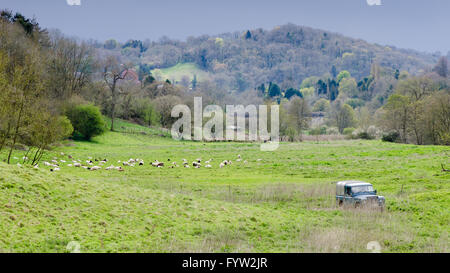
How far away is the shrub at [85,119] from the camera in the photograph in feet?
251

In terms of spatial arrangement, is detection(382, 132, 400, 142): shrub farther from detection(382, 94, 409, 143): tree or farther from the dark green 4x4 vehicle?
the dark green 4x4 vehicle

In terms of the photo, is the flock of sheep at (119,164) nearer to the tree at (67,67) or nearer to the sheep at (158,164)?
the sheep at (158,164)

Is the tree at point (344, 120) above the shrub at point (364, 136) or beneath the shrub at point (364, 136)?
above

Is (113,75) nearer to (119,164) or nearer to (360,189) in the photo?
(119,164)

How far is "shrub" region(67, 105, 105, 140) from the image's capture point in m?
76.6

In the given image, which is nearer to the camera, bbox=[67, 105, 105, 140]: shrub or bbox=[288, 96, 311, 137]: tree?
bbox=[67, 105, 105, 140]: shrub

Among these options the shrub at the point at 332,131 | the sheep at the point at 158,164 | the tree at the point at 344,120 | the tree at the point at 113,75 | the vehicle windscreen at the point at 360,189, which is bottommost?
the sheep at the point at 158,164

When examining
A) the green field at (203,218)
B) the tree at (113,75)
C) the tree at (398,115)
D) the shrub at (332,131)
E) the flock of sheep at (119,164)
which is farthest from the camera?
the shrub at (332,131)

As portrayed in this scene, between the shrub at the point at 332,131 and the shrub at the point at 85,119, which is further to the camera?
the shrub at the point at 332,131

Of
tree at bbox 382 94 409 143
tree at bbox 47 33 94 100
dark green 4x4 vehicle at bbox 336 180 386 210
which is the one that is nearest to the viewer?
dark green 4x4 vehicle at bbox 336 180 386 210

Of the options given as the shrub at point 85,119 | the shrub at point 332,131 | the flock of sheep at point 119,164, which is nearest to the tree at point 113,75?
the shrub at point 85,119

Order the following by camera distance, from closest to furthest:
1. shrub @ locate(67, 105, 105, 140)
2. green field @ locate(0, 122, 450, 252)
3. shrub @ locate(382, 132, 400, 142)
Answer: green field @ locate(0, 122, 450, 252) → shrub @ locate(67, 105, 105, 140) → shrub @ locate(382, 132, 400, 142)

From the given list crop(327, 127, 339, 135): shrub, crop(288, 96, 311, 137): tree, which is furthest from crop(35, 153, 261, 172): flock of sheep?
crop(327, 127, 339, 135): shrub

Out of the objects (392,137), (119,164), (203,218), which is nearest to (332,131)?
(392,137)
